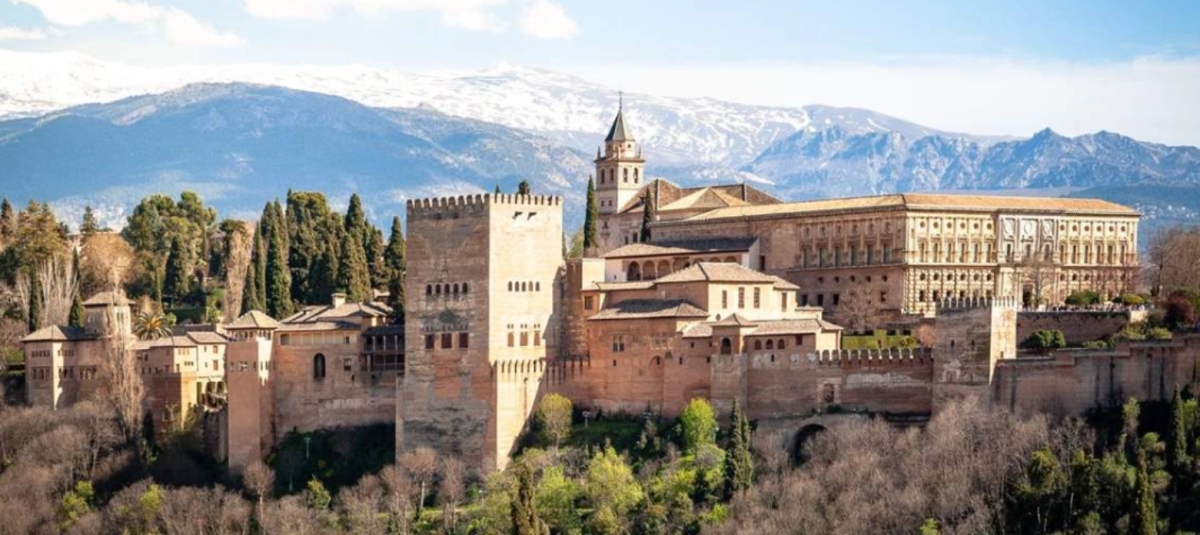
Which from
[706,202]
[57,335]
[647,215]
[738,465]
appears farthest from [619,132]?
[738,465]

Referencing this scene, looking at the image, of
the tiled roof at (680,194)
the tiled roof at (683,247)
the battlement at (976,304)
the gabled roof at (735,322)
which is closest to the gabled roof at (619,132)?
the tiled roof at (680,194)

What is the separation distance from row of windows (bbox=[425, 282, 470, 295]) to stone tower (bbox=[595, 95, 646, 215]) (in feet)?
87.2

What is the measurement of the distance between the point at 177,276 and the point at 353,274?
12735 millimetres

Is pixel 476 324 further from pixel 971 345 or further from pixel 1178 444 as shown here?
pixel 1178 444

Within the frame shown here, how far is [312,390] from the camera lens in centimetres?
7212

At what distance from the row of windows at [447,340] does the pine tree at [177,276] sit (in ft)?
90.5

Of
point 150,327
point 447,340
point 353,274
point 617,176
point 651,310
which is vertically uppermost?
point 617,176

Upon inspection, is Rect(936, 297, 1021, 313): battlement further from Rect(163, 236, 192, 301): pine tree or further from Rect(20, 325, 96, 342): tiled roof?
Rect(163, 236, 192, 301): pine tree

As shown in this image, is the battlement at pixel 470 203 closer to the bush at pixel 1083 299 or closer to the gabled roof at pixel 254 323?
the gabled roof at pixel 254 323

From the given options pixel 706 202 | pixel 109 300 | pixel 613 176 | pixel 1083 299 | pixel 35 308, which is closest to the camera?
pixel 1083 299

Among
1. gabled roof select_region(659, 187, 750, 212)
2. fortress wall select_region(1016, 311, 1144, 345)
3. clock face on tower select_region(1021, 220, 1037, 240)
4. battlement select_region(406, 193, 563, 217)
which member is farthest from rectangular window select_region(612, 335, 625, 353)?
clock face on tower select_region(1021, 220, 1037, 240)

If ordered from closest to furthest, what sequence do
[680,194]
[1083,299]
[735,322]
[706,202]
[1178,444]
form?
[1178,444] < [735,322] < [1083,299] < [706,202] < [680,194]

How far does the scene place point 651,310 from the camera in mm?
68375

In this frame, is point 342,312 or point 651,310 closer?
point 651,310
